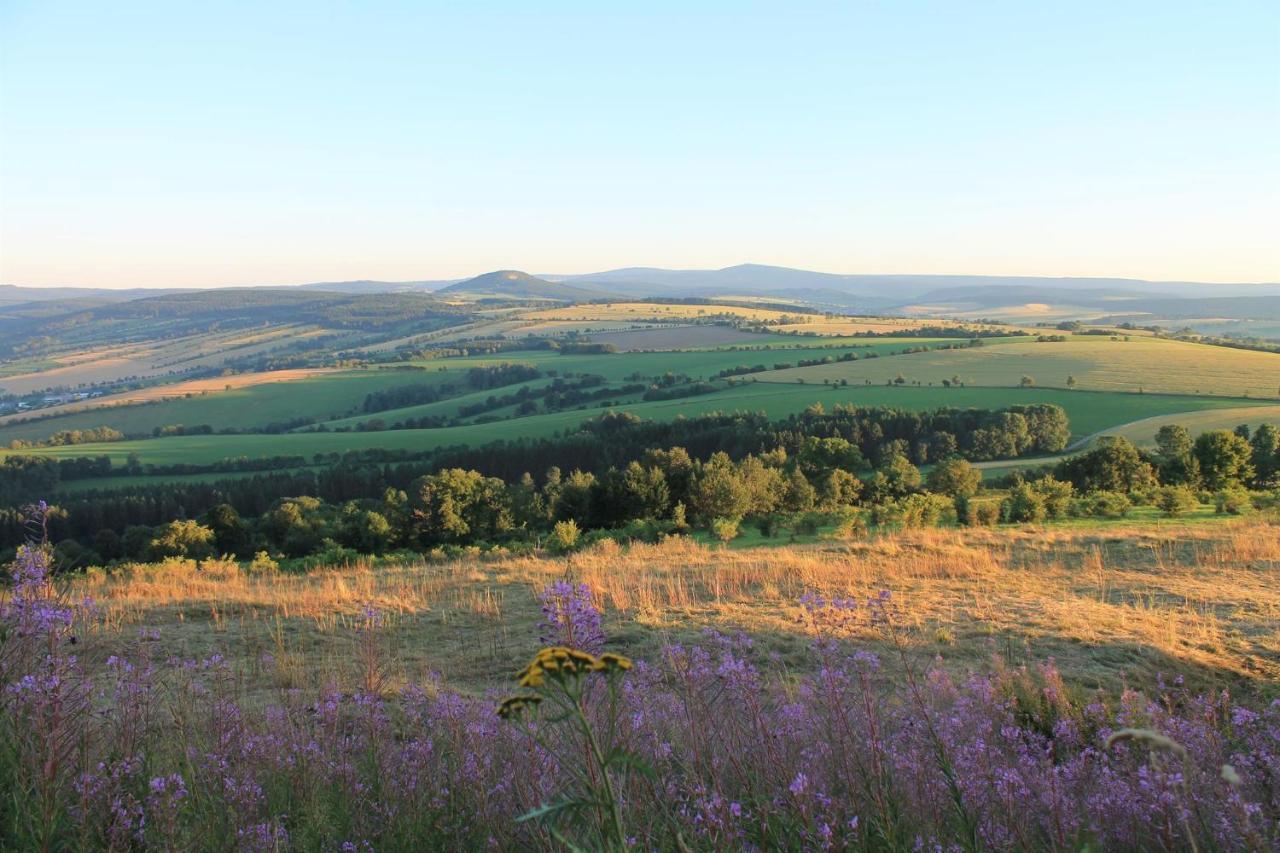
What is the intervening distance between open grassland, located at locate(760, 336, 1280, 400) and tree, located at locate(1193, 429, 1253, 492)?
43554 millimetres

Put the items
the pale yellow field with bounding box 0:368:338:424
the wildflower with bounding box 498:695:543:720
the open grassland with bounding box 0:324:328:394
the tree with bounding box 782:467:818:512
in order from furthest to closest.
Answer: the open grassland with bounding box 0:324:328:394 < the pale yellow field with bounding box 0:368:338:424 < the tree with bounding box 782:467:818:512 < the wildflower with bounding box 498:695:543:720

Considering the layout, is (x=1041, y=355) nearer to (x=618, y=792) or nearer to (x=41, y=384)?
(x=618, y=792)

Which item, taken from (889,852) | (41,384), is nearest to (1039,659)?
(889,852)

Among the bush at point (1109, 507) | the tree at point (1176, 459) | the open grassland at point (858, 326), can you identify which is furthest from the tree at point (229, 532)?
the open grassland at point (858, 326)

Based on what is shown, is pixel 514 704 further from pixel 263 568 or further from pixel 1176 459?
pixel 1176 459

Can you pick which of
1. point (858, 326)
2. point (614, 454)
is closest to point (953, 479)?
point (614, 454)

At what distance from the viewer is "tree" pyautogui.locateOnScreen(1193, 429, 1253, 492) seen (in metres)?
35.5

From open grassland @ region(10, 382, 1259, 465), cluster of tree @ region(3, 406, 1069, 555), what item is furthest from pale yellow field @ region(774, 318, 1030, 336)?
cluster of tree @ region(3, 406, 1069, 555)

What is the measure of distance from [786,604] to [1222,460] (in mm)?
35071

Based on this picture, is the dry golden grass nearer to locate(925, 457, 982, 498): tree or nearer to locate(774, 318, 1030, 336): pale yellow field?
locate(925, 457, 982, 498): tree

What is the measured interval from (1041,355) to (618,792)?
353ft

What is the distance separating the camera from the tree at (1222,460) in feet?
116

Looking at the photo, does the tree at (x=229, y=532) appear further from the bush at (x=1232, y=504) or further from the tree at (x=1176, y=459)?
the tree at (x=1176, y=459)

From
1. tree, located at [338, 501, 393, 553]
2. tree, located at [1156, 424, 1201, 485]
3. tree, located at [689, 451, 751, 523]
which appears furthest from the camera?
tree, located at [1156, 424, 1201, 485]
